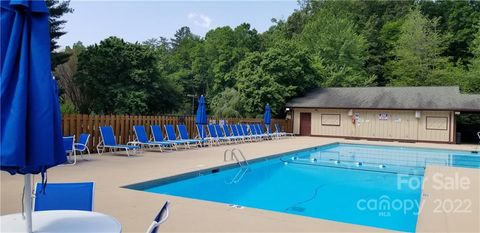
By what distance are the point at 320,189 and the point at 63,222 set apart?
6970mm

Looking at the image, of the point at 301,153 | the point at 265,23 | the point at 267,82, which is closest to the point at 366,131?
the point at 267,82

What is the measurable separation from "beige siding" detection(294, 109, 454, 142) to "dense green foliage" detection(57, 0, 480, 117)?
317 cm

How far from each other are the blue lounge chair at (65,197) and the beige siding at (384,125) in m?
24.5

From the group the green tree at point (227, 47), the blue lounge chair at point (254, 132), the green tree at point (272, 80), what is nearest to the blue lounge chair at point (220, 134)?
A: the blue lounge chair at point (254, 132)

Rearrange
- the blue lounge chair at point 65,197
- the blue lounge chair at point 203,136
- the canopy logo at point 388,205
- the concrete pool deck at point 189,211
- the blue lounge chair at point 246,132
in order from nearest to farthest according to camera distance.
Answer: the blue lounge chair at point 65,197
the concrete pool deck at point 189,211
the canopy logo at point 388,205
the blue lounge chair at point 203,136
the blue lounge chair at point 246,132

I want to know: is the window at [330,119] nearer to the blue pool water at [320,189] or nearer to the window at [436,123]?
the window at [436,123]

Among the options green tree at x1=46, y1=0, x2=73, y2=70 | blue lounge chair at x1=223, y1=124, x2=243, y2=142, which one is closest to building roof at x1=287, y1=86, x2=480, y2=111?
blue lounge chair at x1=223, y1=124, x2=243, y2=142

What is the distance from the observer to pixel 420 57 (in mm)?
37531

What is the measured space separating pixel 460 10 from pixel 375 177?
37.8 metres

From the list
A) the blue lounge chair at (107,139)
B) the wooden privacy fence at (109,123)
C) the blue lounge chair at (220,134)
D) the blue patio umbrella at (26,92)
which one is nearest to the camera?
the blue patio umbrella at (26,92)

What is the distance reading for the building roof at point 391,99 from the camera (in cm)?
2378

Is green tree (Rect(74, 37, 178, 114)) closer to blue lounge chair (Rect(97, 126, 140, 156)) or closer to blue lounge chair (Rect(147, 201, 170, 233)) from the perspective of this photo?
blue lounge chair (Rect(97, 126, 140, 156))

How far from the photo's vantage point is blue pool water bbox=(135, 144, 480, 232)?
22.9 ft

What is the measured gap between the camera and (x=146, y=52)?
28.6 meters
